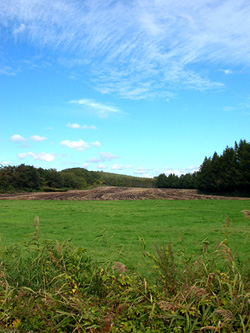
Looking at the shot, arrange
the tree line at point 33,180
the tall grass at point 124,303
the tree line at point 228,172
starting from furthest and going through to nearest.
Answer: the tree line at point 33,180
the tree line at point 228,172
the tall grass at point 124,303

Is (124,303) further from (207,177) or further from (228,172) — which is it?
(207,177)

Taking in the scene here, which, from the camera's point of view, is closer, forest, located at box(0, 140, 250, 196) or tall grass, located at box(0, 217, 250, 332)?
tall grass, located at box(0, 217, 250, 332)

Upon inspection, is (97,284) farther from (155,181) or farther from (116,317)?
(155,181)

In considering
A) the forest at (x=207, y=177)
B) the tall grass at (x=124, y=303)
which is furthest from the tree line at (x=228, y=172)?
the tall grass at (x=124, y=303)

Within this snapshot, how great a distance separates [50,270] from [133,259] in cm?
229

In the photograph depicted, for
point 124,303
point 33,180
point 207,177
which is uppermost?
point 207,177

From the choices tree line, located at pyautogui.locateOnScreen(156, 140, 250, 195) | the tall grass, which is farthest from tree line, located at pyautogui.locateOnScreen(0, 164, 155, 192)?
the tall grass

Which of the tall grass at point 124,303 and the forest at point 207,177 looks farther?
the forest at point 207,177

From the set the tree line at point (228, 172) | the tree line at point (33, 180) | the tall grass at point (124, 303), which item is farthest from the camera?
the tree line at point (33, 180)

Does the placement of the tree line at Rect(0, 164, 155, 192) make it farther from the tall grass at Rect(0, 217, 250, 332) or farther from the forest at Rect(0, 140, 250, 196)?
the tall grass at Rect(0, 217, 250, 332)

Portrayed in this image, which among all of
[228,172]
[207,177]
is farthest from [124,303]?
[207,177]

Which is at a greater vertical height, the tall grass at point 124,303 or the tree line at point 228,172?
the tree line at point 228,172

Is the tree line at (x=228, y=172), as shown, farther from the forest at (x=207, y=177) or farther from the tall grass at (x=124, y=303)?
the tall grass at (x=124, y=303)

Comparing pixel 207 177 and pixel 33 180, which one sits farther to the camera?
pixel 207 177
